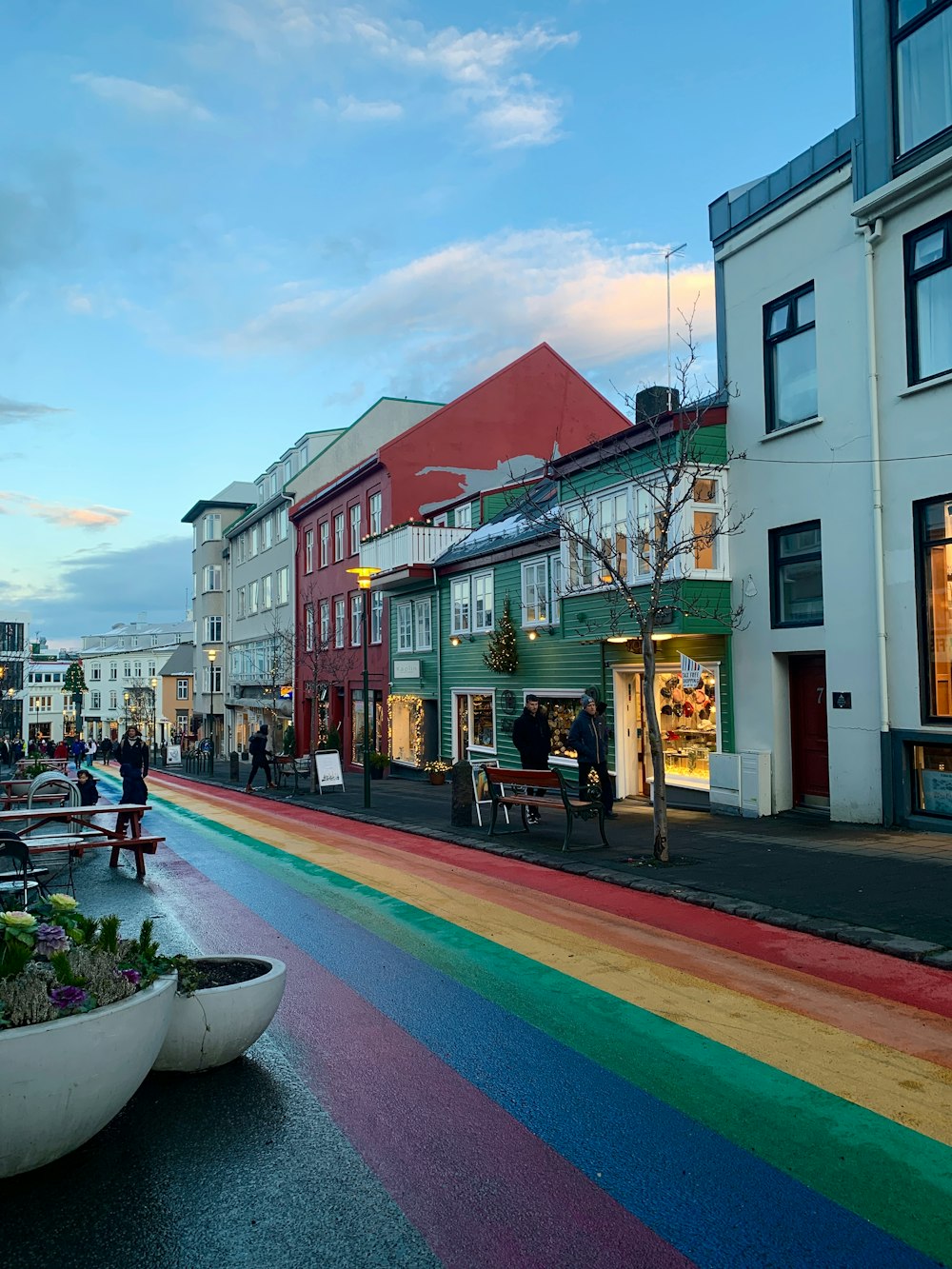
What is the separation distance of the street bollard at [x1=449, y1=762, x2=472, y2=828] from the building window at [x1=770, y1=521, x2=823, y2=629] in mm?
5358

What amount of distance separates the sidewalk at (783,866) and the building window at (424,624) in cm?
1139

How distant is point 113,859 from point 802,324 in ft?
40.8

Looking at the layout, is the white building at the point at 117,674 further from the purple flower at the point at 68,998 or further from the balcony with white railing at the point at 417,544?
the purple flower at the point at 68,998

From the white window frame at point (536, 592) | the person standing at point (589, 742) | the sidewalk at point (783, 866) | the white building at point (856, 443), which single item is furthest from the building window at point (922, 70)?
the white window frame at point (536, 592)

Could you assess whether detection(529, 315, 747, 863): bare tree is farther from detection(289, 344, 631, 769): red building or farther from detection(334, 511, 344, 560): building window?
detection(334, 511, 344, 560): building window

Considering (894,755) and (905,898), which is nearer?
(905,898)

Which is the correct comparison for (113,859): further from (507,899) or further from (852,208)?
(852,208)

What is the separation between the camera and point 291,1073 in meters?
4.94

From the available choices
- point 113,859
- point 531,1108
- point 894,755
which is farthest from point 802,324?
point 531,1108

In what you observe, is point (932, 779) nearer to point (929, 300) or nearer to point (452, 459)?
point (929, 300)

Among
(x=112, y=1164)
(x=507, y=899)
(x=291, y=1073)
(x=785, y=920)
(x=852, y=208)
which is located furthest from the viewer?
(x=852, y=208)

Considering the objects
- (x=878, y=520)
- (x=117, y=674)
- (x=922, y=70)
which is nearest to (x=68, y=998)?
(x=878, y=520)

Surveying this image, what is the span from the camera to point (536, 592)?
2155cm

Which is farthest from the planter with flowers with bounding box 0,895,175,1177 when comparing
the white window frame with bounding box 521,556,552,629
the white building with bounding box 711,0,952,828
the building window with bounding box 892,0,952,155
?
the white window frame with bounding box 521,556,552,629
